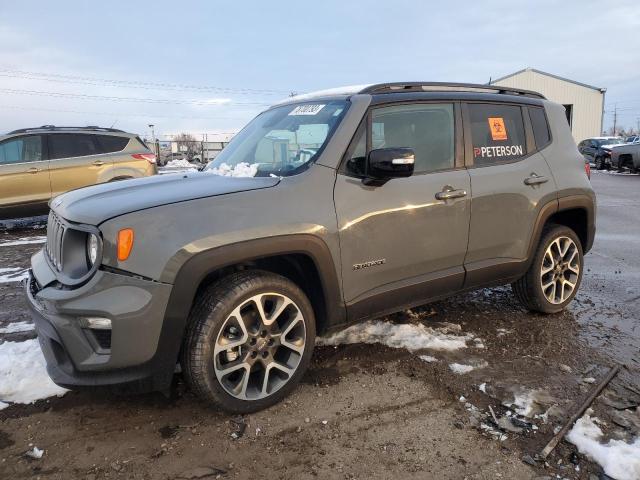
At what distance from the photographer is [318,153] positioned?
3.05 m

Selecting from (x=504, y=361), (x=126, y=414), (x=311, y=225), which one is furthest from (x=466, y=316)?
(x=126, y=414)

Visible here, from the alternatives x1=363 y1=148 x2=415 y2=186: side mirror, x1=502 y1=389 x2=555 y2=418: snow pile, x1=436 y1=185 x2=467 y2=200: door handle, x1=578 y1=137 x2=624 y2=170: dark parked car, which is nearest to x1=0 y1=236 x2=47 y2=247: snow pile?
x1=363 y1=148 x2=415 y2=186: side mirror

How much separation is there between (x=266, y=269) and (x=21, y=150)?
301 inches

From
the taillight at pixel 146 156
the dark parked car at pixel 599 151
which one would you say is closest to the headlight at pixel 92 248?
the taillight at pixel 146 156

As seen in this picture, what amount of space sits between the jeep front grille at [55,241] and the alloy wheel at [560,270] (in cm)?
360

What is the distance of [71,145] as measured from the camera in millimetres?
8836

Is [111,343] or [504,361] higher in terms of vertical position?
[111,343]

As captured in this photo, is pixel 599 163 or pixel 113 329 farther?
pixel 599 163

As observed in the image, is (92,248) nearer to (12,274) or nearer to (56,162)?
(12,274)

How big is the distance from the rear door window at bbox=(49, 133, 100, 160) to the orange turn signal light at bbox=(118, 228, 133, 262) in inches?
293

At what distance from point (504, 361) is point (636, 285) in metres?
2.75

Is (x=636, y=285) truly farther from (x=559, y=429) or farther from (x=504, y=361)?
(x=559, y=429)

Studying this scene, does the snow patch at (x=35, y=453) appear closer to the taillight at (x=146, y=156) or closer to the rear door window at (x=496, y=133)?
the rear door window at (x=496, y=133)

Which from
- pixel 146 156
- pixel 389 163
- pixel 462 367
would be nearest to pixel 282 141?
pixel 389 163
